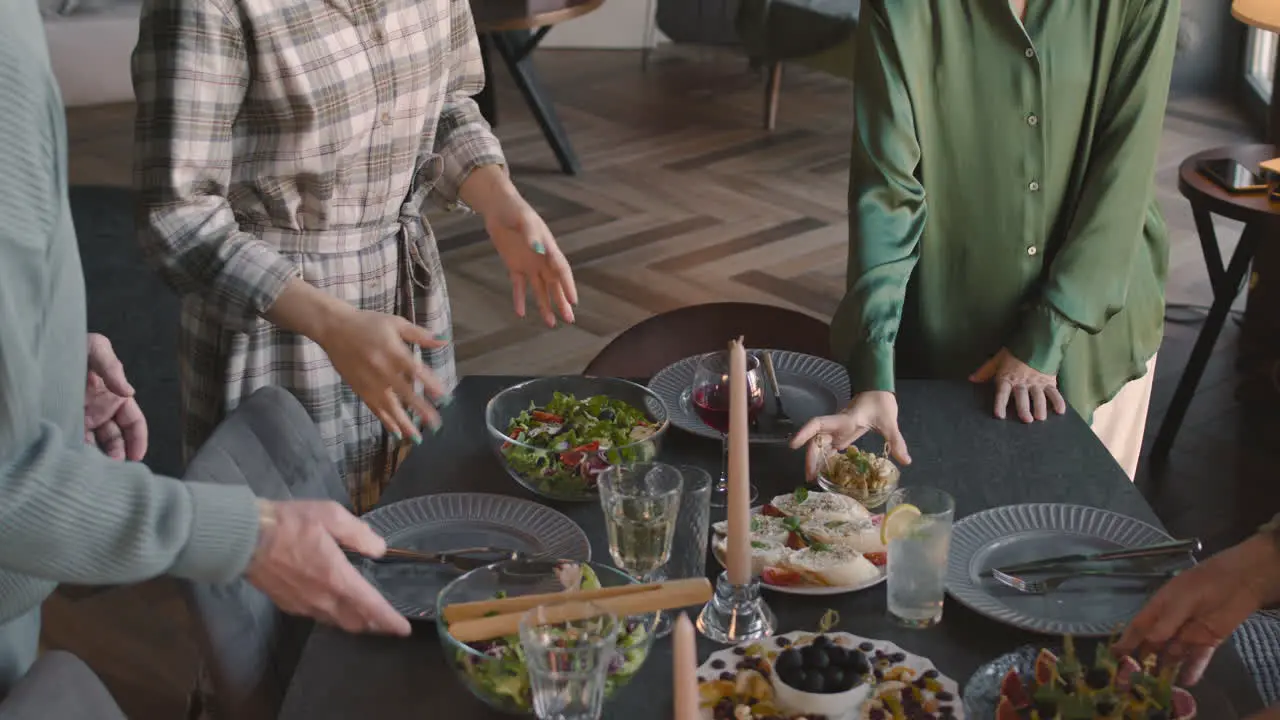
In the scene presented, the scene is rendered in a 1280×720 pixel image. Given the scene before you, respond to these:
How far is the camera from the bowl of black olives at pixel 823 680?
4.59 feet

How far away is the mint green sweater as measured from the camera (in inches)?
47.4

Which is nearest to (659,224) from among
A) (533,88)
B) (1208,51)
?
(533,88)

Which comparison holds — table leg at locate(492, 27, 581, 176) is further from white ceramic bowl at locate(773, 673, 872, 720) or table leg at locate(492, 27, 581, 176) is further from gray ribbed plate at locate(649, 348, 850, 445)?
white ceramic bowl at locate(773, 673, 872, 720)

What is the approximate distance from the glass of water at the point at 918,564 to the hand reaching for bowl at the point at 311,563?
1.81ft

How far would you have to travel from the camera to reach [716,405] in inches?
77.0

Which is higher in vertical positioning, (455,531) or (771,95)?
(455,531)

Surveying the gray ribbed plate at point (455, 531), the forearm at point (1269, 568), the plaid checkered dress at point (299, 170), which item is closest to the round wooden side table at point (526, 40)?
the plaid checkered dress at point (299, 170)

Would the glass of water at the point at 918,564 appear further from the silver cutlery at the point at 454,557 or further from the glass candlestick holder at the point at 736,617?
the silver cutlery at the point at 454,557

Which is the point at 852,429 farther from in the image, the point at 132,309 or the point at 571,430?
the point at 132,309

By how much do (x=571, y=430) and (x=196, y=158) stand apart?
617 millimetres

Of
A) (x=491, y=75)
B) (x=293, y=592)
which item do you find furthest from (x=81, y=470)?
(x=491, y=75)

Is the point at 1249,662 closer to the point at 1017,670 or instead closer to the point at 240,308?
the point at 1017,670

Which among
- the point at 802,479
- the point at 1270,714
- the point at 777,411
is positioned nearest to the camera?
the point at 1270,714

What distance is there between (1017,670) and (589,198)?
458 cm
